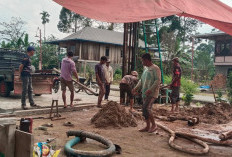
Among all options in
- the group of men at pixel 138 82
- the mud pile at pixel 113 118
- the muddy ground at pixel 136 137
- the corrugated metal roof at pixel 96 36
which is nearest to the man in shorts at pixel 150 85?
the group of men at pixel 138 82

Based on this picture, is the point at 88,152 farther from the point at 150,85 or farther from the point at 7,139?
the point at 150,85

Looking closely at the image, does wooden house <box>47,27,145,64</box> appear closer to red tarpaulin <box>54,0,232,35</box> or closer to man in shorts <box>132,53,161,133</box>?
man in shorts <box>132,53,161,133</box>

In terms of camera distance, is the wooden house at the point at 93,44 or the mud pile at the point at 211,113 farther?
the wooden house at the point at 93,44

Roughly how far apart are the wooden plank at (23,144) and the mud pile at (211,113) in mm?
6754

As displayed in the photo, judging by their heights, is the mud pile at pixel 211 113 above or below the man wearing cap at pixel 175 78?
below

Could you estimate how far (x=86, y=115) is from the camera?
7.90 metres

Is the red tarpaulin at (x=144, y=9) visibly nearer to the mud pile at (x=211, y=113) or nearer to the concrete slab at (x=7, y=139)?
the concrete slab at (x=7, y=139)

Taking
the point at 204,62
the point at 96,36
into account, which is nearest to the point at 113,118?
the point at 96,36

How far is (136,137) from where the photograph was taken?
551 centimetres

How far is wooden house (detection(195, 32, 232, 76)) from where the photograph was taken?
82.6 feet

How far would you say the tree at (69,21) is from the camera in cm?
4738

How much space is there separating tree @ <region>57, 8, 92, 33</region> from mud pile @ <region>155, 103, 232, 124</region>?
1596 inches

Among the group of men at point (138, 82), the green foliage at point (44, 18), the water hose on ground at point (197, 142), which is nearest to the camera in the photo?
the water hose on ground at point (197, 142)

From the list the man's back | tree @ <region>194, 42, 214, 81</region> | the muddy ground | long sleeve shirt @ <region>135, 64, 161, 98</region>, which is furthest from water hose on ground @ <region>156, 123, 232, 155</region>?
tree @ <region>194, 42, 214, 81</region>
